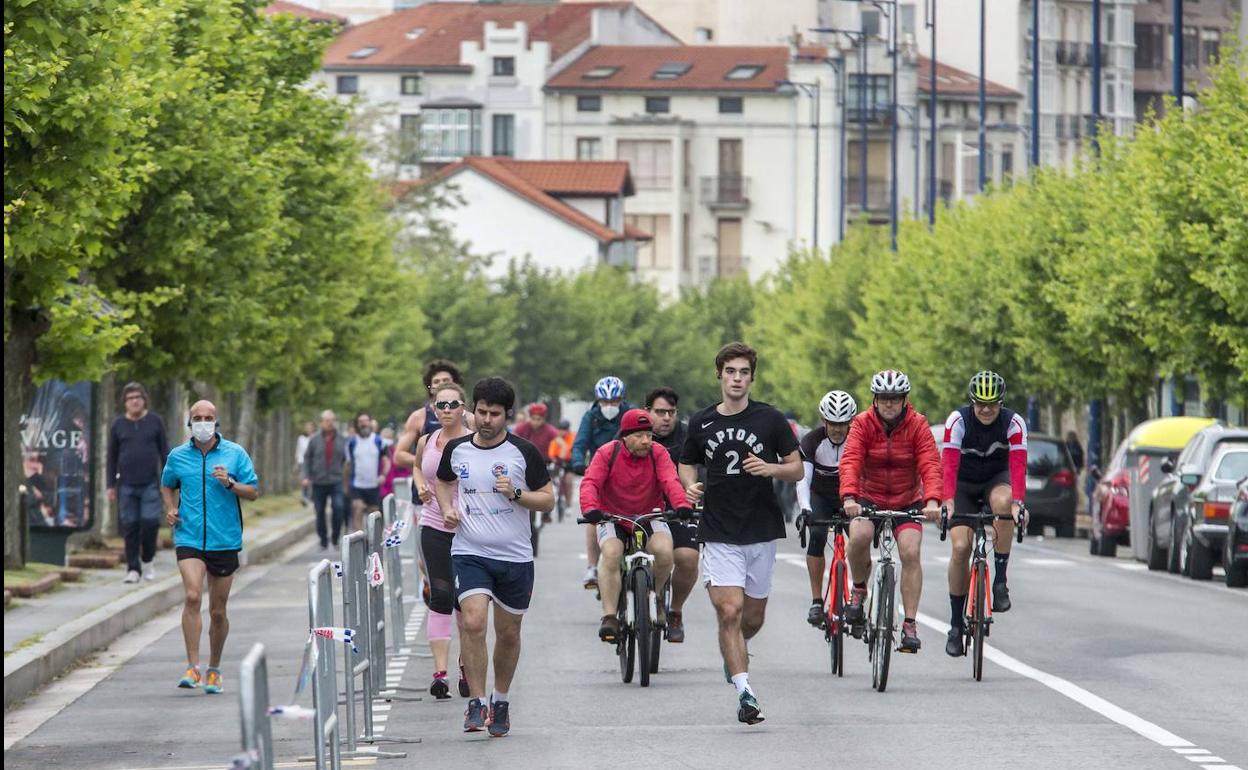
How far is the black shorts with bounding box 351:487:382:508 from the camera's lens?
116 feet

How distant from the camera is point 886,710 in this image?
577 inches

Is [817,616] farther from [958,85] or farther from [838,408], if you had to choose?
[958,85]

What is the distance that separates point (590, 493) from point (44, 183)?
13.6 ft

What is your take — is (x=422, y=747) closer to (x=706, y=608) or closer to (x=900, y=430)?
(x=900, y=430)

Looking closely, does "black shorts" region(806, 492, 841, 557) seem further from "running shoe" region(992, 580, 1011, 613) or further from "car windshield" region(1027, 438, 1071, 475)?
"car windshield" region(1027, 438, 1071, 475)

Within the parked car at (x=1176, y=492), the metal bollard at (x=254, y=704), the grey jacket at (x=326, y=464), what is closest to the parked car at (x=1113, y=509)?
the parked car at (x=1176, y=492)

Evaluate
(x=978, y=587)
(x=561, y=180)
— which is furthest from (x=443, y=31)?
(x=978, y=587)

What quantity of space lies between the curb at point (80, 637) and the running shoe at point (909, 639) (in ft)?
16.6

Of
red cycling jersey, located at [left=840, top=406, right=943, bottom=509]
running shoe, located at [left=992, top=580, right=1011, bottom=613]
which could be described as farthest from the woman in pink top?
running shoe, located at [left=992, top=580, right=1011, bottom=613]

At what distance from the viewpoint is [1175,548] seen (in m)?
32.0

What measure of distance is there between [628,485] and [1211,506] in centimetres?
1378

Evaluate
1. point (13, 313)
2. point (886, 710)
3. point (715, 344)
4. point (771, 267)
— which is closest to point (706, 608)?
point (13, 313)

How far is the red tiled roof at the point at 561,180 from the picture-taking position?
115250 millimetres

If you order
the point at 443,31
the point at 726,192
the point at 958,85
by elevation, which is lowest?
the point at 726,192
